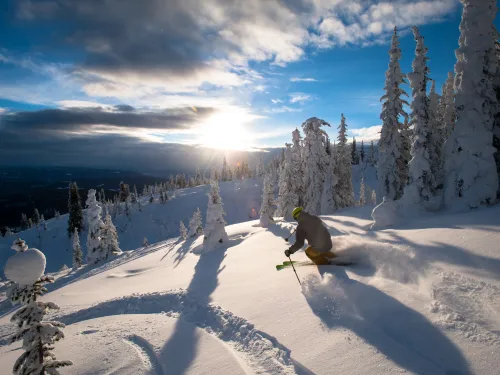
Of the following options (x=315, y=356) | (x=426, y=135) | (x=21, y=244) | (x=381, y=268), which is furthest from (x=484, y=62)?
(x=21, y=244)

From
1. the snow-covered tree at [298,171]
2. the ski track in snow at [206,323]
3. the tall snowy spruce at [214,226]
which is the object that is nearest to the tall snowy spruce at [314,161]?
the snow-covered tree at [298,171]

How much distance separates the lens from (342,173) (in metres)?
41.9

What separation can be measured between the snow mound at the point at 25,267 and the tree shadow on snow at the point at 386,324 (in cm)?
524

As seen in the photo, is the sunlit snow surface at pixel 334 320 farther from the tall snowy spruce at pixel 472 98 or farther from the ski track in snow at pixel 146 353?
the tall snowy spruce at pixel 472 98

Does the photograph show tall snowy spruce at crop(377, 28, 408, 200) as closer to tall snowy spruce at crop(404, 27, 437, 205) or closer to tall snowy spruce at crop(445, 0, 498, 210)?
tall snowy spruce at crop(404, 27, 437, 205)

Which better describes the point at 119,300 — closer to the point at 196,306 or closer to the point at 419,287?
the point at 196,306

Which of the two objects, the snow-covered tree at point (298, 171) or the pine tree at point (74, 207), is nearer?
the snow-covered tree at point (298, 171)

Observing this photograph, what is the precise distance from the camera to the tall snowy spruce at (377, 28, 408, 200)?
2800cm

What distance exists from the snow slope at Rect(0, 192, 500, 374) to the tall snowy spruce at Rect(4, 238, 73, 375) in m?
1.21

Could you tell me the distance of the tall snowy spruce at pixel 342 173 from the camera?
36.7 m

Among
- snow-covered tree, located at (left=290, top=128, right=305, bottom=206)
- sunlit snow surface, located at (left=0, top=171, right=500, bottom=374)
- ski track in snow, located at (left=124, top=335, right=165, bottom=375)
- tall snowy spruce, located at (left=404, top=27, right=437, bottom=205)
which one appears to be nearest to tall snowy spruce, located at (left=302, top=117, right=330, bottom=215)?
snow-covered tree, located at (left=290, top=128, right=305, bottom=206)

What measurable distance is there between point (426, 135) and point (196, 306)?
22.7m

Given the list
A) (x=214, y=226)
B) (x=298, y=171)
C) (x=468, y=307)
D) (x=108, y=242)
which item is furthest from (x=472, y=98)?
(x=108, y=242)

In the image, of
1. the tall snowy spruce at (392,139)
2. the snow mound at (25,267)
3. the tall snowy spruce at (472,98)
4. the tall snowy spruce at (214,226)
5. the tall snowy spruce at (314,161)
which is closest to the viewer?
the snow mound at (25,267)
